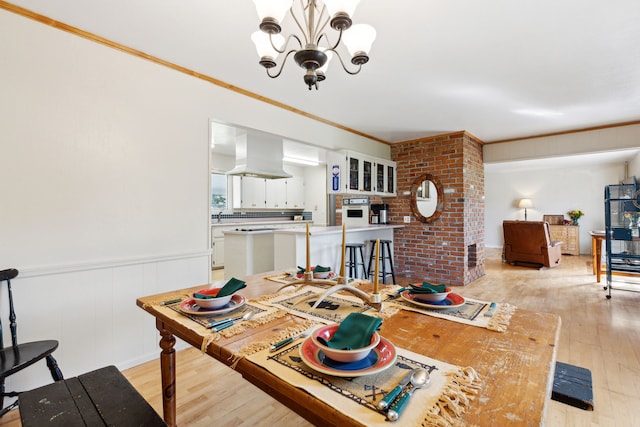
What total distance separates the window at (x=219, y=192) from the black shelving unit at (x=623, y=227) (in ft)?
20.1

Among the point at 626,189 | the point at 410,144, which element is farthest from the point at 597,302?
the point at 410,144

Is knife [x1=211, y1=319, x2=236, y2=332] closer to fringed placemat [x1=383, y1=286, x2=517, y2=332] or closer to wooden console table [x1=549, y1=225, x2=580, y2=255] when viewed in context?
fringed placemat [x1=383, y1=286, x2=517, y2=332]

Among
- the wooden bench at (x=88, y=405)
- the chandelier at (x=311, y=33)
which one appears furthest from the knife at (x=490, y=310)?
the wooden bench at (x=88, y=405)

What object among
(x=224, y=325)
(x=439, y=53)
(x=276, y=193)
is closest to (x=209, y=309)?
(x=224, y=325)

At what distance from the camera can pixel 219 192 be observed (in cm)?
633

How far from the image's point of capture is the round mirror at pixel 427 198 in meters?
4.55

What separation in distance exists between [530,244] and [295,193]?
16.3 ft

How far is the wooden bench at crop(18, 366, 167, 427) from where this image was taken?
39.7 inches

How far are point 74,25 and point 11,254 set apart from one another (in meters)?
1.44

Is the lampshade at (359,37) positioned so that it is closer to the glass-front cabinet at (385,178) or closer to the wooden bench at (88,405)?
the wooden bench at (88,405)

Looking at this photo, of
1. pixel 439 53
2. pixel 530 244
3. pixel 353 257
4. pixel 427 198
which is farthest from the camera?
pixel 530 244

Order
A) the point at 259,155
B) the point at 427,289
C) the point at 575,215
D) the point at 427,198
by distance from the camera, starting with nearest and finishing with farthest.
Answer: the point at 427,289 → the point at 259,155 → the point at 427,198 → the point at 575,215

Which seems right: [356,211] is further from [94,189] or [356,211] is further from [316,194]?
[94,189]

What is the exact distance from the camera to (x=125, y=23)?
1.92 metres
